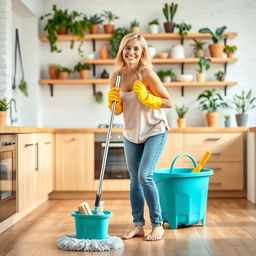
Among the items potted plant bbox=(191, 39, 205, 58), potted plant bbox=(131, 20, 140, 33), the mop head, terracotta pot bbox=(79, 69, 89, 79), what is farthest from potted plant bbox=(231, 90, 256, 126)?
the mop head

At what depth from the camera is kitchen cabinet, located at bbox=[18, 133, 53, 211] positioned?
168 inches

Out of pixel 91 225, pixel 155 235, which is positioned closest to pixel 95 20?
pixel 155 235

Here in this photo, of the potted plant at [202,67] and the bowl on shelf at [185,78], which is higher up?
the potted plant at [202,67]

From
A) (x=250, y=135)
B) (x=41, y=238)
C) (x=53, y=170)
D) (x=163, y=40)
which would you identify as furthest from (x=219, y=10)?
(x=41, y=238)

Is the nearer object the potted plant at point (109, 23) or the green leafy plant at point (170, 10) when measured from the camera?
the green leafy plant at point (170, 10)

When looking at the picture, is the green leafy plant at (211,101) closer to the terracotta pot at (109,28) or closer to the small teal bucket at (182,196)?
the terracotta pot at (109,28)

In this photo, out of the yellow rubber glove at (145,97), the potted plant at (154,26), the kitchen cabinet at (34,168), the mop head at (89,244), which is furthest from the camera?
the potted plant at (154,26)

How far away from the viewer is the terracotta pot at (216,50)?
19.8 ft

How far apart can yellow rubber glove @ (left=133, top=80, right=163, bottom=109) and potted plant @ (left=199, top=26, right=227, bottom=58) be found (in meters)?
2.90

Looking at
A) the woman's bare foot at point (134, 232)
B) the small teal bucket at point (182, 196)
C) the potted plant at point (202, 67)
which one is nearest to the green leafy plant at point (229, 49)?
the potted plant at point (202, 67)

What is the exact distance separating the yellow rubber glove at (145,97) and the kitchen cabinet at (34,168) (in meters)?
1.35

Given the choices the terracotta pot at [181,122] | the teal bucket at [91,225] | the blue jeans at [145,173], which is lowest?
the teal bucket at [91,225]

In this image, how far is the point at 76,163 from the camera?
5.66 m

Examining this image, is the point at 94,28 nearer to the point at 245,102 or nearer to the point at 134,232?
the point at 245,102
